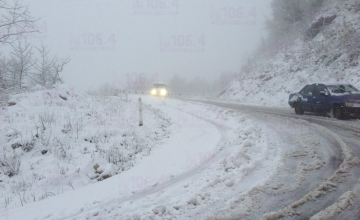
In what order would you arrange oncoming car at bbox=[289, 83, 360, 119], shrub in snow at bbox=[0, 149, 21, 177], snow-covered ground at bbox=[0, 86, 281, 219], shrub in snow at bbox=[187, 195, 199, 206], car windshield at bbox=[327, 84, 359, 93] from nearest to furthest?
shrub in snow at bbox=[187, 195, 199, 206] < snow-covered ground at bbox=[0, 86, 281, 219] < shrub in snow at bbox=[0, 149, 21, 177] < oncoming car at bbox=[289, 83, 360, 119] < car windshield at bbox=[327, 84, 359, 93]

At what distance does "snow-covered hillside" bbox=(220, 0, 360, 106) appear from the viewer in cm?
1488

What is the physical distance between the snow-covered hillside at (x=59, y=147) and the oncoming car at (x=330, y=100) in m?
7.37

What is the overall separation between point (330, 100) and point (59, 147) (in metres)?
10.9

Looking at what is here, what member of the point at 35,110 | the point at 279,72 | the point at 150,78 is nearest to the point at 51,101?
the point at 35,110

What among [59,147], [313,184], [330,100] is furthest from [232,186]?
[330,100]

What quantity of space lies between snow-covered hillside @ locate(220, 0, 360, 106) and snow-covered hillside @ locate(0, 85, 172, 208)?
44.3 feet

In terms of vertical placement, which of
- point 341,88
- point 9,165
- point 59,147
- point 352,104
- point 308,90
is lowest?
point 9,165

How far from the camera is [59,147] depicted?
590 cm

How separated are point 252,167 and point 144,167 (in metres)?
2.36

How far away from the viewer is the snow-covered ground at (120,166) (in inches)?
117

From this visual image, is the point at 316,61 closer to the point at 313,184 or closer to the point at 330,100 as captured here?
the point at 330,100

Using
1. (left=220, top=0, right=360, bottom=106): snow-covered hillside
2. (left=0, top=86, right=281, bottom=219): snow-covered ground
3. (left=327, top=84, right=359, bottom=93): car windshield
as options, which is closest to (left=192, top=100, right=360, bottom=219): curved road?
(left=0, top=86, right=281, bottom=219): snow-covered ground

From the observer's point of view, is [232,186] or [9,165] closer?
[232,186]

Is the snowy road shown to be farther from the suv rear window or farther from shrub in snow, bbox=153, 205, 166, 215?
the suv rear window
